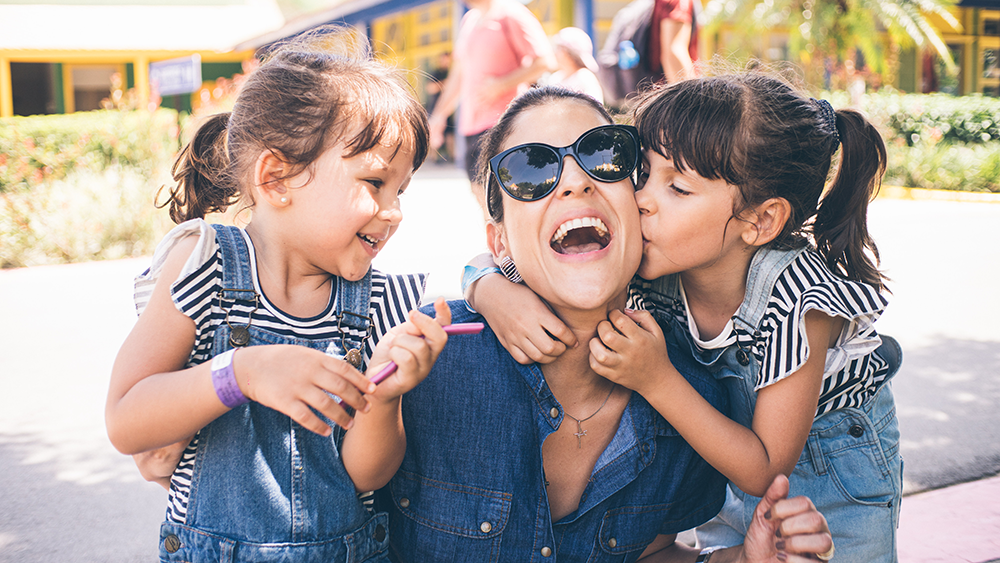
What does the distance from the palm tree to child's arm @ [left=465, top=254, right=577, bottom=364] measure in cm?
1535

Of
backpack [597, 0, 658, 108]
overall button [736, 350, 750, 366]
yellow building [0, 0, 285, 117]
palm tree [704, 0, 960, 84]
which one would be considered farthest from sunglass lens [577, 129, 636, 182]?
yellow building [0, 0, 285, 117]

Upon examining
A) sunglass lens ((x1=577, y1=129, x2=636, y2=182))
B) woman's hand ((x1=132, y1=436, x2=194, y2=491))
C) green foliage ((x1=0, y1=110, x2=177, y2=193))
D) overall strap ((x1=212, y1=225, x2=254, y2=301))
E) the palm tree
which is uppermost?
the palm tree

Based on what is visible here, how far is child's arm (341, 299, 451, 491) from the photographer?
1593 mm

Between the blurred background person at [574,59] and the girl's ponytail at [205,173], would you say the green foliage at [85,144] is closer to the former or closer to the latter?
the blurred background person at [574,59]

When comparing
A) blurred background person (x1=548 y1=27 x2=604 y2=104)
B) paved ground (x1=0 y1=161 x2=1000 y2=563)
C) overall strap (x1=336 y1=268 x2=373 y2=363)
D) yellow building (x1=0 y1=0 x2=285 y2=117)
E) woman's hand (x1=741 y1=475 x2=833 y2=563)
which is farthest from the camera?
yellow building (x1=0 y1=0 x2=285 y2=117)

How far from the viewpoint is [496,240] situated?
2.22 metres

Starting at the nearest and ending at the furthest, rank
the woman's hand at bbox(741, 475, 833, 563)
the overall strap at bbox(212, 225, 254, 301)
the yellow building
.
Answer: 1. the woman's hand at bbox(741, 475, 833, 563)
2. the overall strap at bbox(212, 225, 254, 301)
3. the yellow building

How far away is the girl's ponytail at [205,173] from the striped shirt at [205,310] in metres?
0.36

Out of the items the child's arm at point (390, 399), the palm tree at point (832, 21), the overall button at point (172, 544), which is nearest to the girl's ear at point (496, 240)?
the child's arm at point (390, 399)

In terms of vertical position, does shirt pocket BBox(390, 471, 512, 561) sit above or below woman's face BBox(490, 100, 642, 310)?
below

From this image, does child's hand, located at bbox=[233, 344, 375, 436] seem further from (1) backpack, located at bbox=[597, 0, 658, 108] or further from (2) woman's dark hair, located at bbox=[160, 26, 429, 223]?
(1) backpack, located at bbox=[597, 0, 658, 108]

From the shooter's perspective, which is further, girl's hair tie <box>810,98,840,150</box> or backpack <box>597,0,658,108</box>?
backpack <box>597,0,658,108</box>

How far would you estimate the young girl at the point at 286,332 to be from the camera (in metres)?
1.66

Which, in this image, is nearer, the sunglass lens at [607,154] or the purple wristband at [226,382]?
the purple wristband at [226,382]
